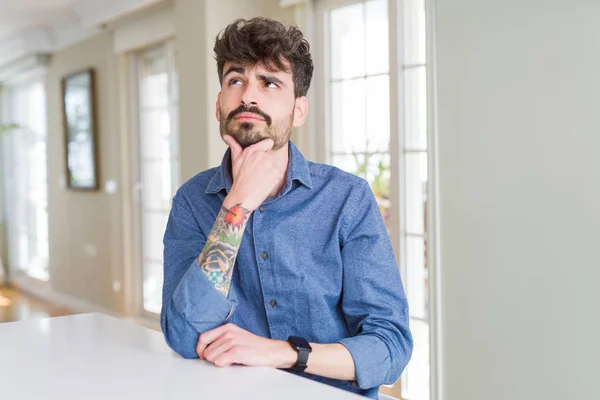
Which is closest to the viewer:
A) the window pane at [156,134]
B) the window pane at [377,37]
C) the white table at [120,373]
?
the white table at [120,373]

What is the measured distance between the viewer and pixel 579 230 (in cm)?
221

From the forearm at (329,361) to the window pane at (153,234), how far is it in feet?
13.0

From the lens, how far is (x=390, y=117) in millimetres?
3084

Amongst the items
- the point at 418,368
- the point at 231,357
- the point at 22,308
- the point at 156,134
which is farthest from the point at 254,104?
the point at 22,308

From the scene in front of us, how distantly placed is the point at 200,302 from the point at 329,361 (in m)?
0.27

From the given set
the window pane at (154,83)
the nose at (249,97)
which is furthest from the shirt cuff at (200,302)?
the window pane at (154,83)

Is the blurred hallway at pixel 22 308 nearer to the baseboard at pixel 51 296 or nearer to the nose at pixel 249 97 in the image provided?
the baseboard at pixel 51 296

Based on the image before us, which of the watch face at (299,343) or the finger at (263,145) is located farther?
the finger at (263,145)

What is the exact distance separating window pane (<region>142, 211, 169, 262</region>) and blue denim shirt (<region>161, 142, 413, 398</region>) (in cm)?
366

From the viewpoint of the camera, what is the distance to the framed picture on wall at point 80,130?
18.6ft

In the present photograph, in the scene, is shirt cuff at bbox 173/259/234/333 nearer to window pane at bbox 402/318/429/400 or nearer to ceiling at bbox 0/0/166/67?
window pane at bbox 402/318/429/400

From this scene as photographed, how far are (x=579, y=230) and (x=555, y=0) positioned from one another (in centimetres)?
81

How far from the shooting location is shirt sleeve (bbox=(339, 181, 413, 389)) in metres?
1.26

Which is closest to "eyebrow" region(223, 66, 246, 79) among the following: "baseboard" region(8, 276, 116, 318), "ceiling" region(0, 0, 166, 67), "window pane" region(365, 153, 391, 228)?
"window pane" region(365, 153, 391, 228)
